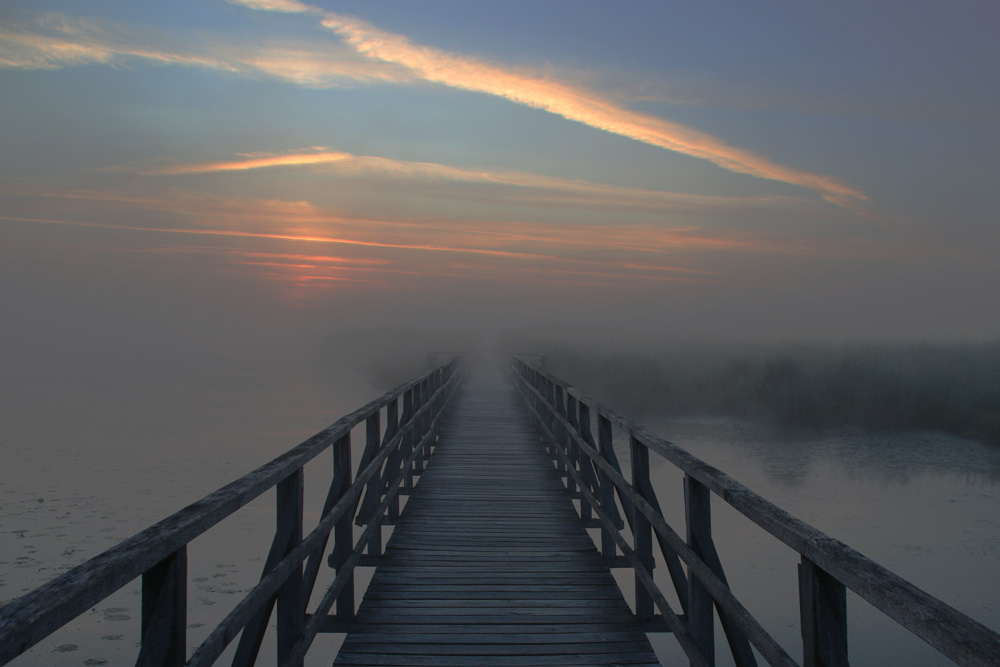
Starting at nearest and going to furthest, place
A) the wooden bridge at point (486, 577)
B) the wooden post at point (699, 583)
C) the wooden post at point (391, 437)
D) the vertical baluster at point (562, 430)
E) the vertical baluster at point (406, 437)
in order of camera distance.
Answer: the wooden bridge at point (486, 577) < the wooden post at point (699, 583) < the wooden post at point (391, 437) < the vertical baluster at point (406, 437) < the vertical baluster at point (562, 430)

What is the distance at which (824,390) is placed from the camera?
21359 millimetres

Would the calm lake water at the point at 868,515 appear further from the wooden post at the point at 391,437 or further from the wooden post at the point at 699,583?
the wooden post at the point at 699,583

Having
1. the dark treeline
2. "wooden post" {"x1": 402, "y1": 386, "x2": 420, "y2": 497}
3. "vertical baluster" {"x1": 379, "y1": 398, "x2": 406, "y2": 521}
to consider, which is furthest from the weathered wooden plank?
the dark treeline

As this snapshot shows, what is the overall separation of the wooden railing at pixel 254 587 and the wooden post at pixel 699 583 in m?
1.84

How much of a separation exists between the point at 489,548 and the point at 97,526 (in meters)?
9.81

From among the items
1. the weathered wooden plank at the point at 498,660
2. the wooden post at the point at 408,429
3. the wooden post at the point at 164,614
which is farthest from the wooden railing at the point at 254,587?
the wooden post at the point at 408,429

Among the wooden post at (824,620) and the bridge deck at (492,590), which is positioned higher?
the wooden post at (824,620)

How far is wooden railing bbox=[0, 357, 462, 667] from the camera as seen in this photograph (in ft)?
4.31

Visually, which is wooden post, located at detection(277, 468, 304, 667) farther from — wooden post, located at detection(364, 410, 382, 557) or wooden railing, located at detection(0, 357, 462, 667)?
wooden post, located at detection(364, 410, 382, 557)

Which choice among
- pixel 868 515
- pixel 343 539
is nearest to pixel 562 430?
pixel 343 539

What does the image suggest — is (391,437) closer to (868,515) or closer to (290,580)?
(290,580)

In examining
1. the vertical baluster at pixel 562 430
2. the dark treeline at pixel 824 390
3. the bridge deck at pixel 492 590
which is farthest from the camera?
the dark treeline at pixel 824 390

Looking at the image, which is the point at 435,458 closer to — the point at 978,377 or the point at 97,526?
the point at 97,526

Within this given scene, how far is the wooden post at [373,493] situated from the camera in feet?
15.7
